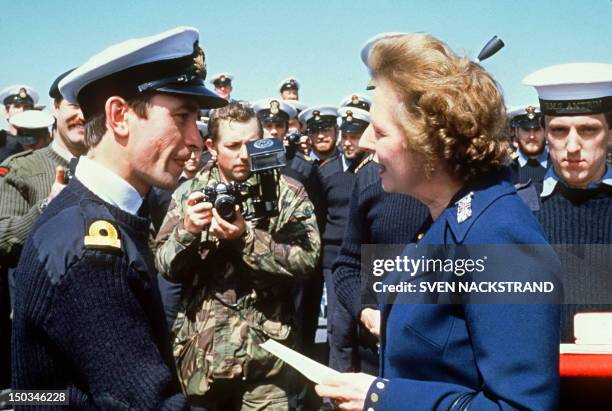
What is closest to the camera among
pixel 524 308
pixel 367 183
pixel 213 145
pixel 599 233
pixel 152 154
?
pixel 524 308

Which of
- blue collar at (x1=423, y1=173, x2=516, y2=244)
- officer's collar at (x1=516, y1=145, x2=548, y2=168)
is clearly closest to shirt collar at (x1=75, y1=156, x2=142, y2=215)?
blue collar at (x1=423, y1=173, x2=516, y2=244)

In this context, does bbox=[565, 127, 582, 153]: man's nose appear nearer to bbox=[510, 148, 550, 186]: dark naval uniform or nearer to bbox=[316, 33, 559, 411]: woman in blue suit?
bbox=[316, 33, 559, 411]: woman in blue suit

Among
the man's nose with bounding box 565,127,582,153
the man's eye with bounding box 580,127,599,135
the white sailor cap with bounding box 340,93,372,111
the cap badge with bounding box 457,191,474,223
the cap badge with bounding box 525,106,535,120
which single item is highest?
the white sailor cap with bounding box 340,93,372,111

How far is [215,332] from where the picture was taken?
10.4 feet

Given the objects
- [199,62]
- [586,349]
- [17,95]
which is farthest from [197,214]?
[17,95]

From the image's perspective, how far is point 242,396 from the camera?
126 inches

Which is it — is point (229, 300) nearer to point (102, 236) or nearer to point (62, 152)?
point (102, 236)

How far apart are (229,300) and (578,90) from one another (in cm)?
178

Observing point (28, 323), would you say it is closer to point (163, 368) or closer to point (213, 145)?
point (163, 368)

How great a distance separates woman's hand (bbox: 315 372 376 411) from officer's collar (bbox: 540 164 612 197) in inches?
57.5

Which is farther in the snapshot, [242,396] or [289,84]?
[289,84]

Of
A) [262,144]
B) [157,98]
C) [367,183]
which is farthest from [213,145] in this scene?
[157,98]

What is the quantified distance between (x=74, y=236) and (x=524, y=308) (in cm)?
103

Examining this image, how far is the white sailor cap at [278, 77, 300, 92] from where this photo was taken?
10.7 meters
